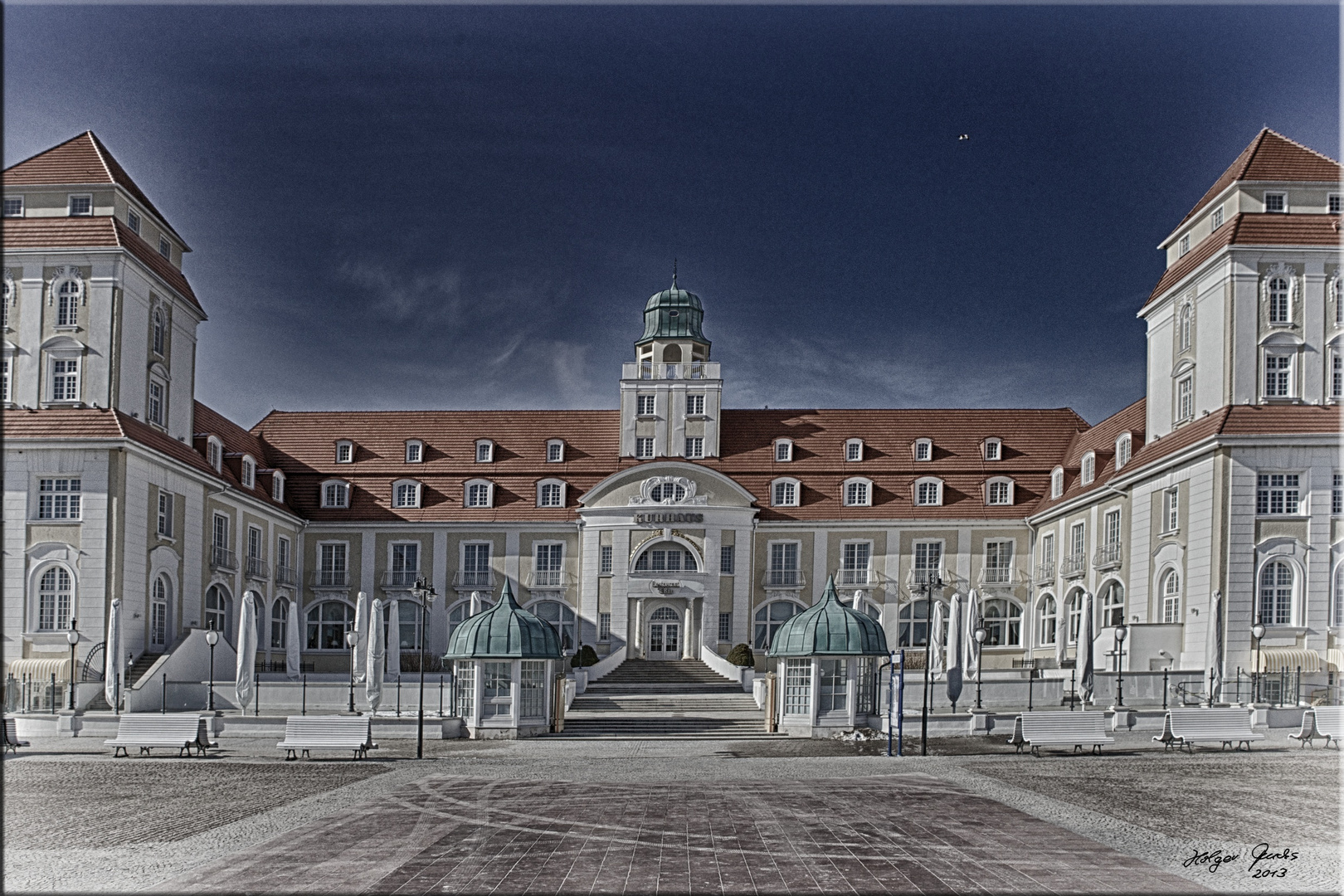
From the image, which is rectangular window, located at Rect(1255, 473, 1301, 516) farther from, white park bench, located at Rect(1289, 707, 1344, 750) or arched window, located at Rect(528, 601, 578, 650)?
arched window, located at Rect(528, 601, 578, 650)

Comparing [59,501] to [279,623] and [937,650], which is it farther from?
[937,650]

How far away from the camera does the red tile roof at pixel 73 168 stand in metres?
39.9

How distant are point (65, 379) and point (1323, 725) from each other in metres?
35.8

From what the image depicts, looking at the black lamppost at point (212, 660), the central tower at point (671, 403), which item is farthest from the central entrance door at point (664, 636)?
the black lamppost at point (212, 660)

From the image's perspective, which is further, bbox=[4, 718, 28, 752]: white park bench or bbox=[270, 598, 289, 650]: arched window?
bbox=[270, 598, 289, 650]: arched window

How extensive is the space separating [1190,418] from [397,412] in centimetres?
3490

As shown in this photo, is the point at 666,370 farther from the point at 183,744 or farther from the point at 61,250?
the point at 183,744

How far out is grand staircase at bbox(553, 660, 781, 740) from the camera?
3381cm

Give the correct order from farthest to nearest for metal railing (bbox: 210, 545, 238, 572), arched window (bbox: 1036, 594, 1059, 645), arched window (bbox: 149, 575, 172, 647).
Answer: arched window (bbox: 1036, 594, 1059, 645) < metal railing (bbox: 210, 545, 238, 572) < arched window (bbox: 149, 575, 172, 647)

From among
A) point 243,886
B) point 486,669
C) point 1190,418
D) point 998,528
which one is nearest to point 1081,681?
point 1190,418

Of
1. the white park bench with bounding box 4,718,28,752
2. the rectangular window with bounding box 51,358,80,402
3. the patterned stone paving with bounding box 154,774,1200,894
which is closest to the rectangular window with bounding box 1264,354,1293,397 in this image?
the patterned stone paving with bounding box 154,774,1200,894

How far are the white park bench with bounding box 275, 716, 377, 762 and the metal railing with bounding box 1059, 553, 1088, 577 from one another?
2914cm

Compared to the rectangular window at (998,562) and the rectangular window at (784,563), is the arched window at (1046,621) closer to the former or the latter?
the rectangular window at (998,562)
